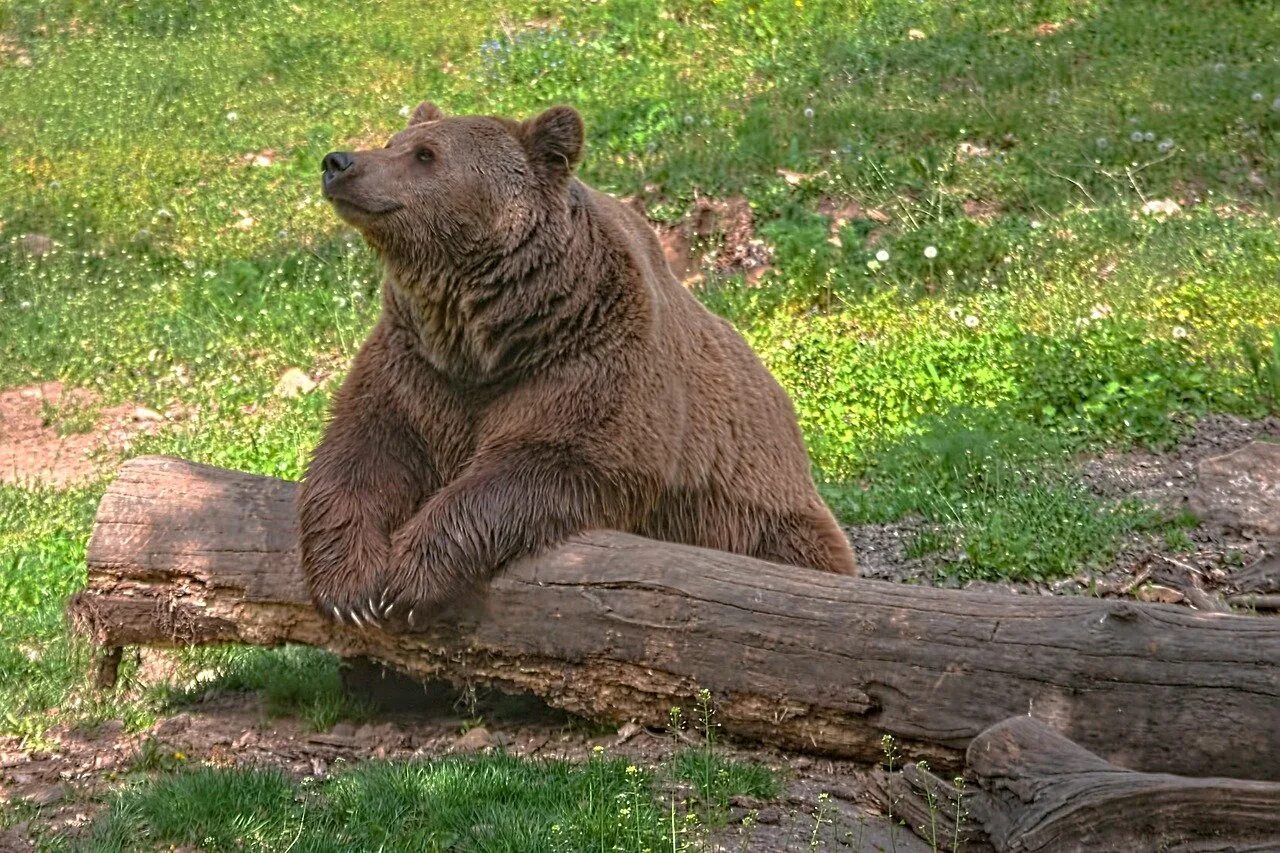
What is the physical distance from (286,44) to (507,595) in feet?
36.8

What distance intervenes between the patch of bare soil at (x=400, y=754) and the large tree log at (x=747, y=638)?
142 millimetres

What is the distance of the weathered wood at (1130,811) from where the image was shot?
11.6 ft

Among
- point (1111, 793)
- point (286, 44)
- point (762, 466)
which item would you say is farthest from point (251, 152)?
point (1111, 793)

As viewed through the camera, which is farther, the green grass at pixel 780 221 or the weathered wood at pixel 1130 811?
the green grass at pixel 780 221

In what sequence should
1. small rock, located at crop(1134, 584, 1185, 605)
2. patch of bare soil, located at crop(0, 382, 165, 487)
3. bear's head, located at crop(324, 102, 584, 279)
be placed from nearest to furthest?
1. bear's head, located at crop(324, 102, 584, 279)
2. small rock, located at crop(1134, 584, 1185, 605)
3. patch of bare soil, located at crop(0, 382, 165, 487)

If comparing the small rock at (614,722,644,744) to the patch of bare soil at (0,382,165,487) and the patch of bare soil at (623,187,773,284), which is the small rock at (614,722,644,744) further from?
the patch of bare soil at (623,187,773,284)

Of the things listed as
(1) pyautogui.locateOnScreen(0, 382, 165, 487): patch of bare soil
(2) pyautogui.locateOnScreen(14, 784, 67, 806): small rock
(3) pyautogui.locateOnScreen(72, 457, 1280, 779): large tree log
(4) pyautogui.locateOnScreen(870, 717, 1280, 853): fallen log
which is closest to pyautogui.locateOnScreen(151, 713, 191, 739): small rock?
(3) pyautogui.locateOnScreen(72, 457, 1280, 779): large tree log

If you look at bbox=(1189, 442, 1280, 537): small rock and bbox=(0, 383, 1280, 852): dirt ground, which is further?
bbox=(1189, 442, 1280, 537): small rock

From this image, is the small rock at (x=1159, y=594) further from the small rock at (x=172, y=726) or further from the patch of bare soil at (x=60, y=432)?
the patch of bare soil at (x=60, y=432)

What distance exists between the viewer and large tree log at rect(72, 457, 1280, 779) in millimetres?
3939

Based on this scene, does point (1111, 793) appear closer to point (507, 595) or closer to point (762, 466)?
point (507, 595)

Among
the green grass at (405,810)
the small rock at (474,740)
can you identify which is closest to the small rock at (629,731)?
the green grass at (405,810)

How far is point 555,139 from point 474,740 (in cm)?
215

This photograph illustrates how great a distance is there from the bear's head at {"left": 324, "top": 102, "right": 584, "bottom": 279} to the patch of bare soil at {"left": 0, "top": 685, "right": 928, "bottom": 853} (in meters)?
1.61
